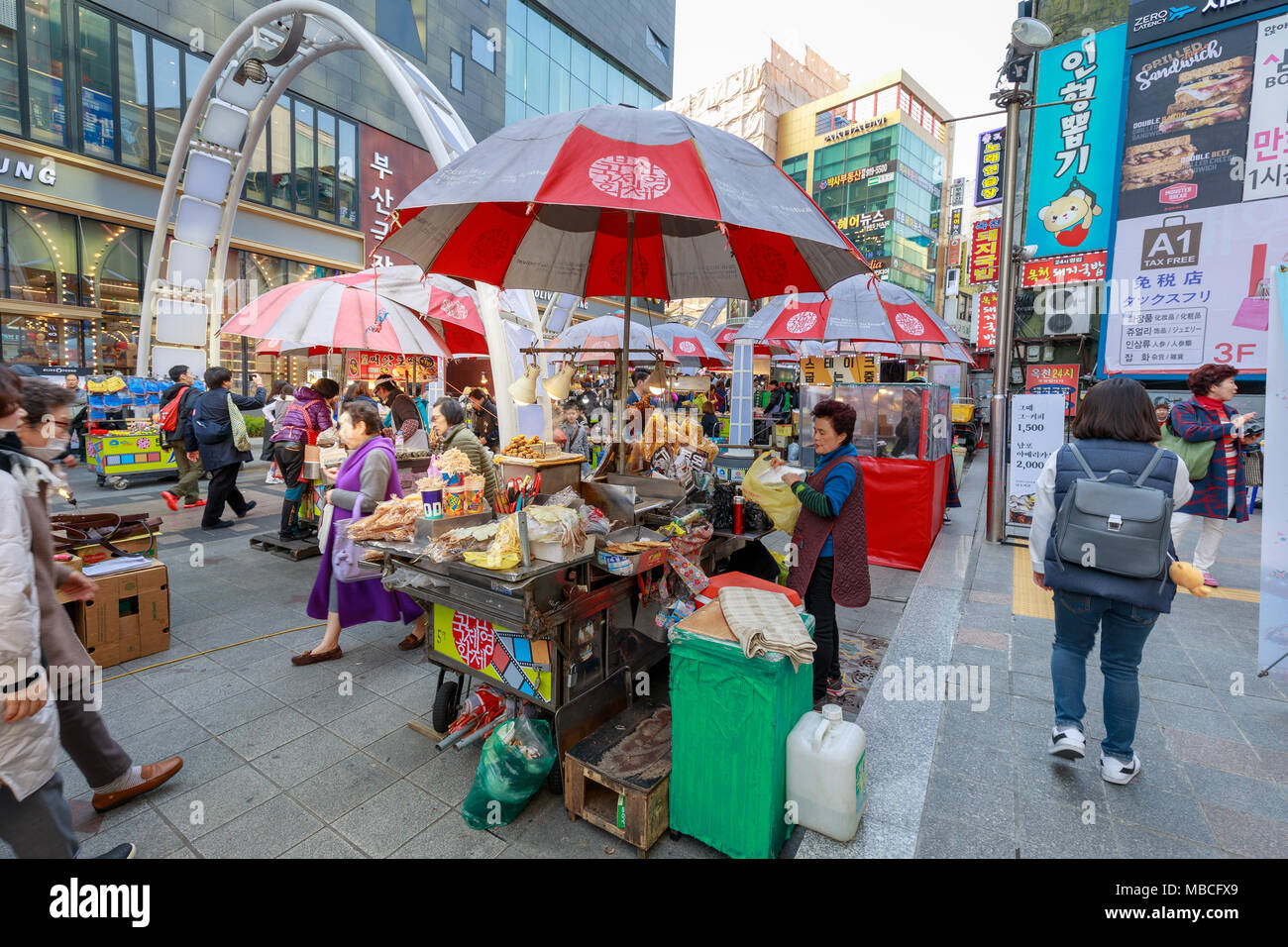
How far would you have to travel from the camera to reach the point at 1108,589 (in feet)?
9.48

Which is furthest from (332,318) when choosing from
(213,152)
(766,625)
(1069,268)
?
(1069,268)

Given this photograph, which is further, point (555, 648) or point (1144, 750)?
point (1144, 750)

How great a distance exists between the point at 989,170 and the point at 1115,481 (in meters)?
19.2

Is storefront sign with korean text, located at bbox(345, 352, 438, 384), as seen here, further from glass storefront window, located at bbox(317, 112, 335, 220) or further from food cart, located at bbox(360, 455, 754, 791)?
glass storefront window, located at bbox(317, 112, 335, 220)

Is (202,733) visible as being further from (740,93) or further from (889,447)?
(740,93)

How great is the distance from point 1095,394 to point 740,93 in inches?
2276

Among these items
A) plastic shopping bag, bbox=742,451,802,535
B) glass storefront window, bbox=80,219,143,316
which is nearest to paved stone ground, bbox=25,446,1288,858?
plastic shopping bag, bbox=742,451,802,535

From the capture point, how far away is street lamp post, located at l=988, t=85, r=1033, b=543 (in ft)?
25.1

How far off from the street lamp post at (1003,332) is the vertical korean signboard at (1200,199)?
6.59m

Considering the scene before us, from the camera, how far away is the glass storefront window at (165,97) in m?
16.4

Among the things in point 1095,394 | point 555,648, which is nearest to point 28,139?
point 555,648

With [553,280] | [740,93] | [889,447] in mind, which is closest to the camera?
[553,280]

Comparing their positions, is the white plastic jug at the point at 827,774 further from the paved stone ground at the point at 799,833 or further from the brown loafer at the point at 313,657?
the brown loafer at the point at 313,657

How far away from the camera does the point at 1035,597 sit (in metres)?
5.89
